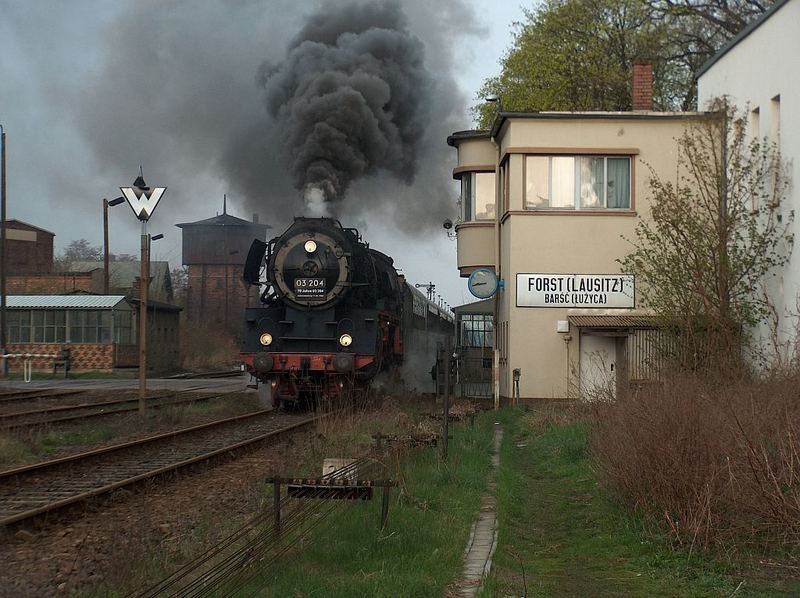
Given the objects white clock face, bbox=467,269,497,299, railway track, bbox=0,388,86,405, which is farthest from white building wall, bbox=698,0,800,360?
railway track, bbox=0,388,86,405

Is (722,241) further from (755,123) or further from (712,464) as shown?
(712,464)

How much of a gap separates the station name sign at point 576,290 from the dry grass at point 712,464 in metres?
13.7

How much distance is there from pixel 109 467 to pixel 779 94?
1232 cm

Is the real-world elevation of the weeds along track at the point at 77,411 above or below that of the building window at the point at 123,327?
below

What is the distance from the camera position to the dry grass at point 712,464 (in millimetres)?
6707

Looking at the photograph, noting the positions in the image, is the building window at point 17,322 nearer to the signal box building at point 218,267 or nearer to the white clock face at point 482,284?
the white clock face at point 482,284

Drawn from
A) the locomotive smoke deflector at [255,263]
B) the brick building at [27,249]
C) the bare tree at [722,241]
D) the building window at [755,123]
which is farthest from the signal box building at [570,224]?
the brick building at [27,249]

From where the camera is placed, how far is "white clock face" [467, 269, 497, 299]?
20734mm

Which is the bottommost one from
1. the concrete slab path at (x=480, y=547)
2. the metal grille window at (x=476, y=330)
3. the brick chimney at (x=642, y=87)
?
the concrete slab path at (x=480, y=547)

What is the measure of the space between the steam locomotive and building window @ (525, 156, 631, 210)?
431 cm

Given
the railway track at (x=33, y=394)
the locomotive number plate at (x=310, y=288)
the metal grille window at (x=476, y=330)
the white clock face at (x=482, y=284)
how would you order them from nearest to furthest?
1. the locomotive number plate at (x=310, y=288)
2. the white clock face at (x=482, y=284)
3. the railway track at (x=33, y=394)
4. the metal grille window at (x=476, y=330)

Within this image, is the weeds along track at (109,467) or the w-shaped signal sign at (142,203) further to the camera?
the w-shaped signal sign at (142,203)

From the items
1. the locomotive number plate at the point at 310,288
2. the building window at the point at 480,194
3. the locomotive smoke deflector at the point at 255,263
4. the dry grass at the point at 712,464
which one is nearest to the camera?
the dry grass at the point at 712,464

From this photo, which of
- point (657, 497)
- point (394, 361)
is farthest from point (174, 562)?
point (394, 361)
